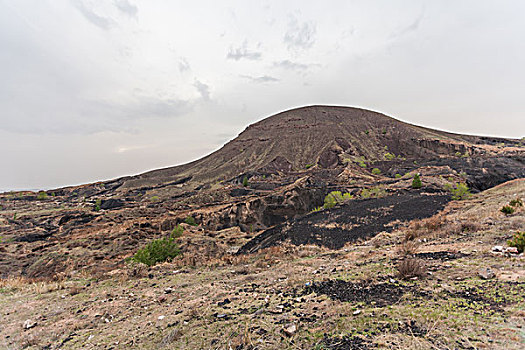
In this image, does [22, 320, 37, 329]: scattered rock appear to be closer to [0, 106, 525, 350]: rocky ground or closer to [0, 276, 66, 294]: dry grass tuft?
[0, 106, 525, 350]: rocky ground

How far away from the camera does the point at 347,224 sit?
1345cm

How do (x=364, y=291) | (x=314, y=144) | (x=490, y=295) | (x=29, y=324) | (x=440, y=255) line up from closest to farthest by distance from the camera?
(x=490, y=295)
(x=364, y=291)
(x=29, y=324)
(x=440, y=255)
(x=314, y=144)

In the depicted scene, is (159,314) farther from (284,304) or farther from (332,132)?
(332,132)

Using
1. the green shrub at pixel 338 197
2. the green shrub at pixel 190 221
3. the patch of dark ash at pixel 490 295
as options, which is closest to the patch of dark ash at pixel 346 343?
the patch of dark ash at pixel 490 295

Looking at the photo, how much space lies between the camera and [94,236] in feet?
59.1

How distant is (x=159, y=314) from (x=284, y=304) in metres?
2.47

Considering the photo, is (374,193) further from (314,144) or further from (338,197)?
(314,144)

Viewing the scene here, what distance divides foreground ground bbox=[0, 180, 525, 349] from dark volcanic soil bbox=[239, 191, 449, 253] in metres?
4.49

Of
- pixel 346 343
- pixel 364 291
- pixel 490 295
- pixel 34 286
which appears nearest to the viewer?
pixel 346 343

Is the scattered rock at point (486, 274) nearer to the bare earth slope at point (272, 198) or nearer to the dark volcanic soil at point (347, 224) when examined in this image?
the dark volcanic soil at point (347, 224)

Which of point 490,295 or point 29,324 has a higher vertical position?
point 490,295

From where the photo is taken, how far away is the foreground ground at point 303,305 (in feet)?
8.66

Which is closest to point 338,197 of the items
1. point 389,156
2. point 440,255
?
point 440,255

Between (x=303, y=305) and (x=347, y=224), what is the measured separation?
1061 centimetres
